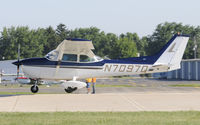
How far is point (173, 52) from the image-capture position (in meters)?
15.2

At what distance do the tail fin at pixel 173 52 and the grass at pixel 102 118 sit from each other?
7.08 m

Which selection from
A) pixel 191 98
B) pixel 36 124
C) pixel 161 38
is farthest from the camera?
pixel 161 38

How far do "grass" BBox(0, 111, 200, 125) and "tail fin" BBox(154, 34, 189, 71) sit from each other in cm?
→ 708

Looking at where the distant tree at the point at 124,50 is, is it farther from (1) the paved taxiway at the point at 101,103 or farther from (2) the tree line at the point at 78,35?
(1) the paved taxiway at the point at 101,103

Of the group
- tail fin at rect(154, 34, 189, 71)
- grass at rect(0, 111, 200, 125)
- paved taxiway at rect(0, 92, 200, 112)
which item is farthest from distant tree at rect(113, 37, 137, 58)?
grass at rect(0, 111, 200, 125)

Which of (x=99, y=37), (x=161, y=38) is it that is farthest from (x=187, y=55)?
(x=99, y=37)

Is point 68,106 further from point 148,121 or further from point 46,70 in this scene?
point 46,70

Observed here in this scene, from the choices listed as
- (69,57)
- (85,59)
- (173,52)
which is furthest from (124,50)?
(69,57)

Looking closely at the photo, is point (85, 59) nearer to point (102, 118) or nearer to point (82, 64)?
point (82, 64)

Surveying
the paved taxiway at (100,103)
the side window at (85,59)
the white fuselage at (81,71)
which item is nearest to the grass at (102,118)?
the paved taxiway at (100,103)

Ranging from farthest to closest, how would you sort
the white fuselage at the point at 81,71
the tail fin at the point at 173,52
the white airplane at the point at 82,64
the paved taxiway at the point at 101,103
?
the tail fin at the point at 173,52
the white fuselage at the point at 81,71
the white airplane at the point at 82,64
the paved taxiway at the point at 101,103

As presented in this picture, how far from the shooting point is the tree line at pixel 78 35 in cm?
8106

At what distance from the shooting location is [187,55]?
9519cm

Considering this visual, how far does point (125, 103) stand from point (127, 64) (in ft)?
17.0
